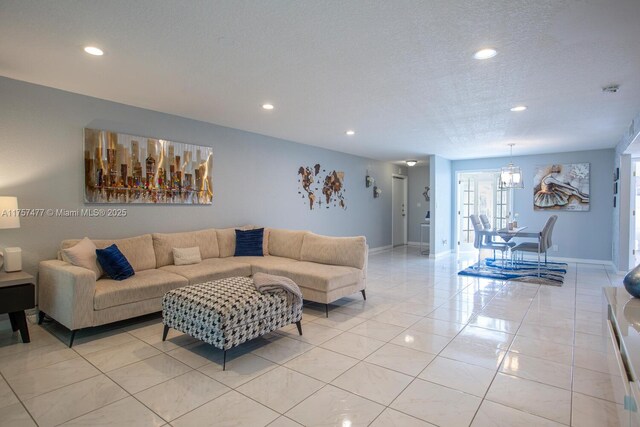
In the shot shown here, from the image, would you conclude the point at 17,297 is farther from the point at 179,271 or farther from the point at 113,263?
the point at 179,271

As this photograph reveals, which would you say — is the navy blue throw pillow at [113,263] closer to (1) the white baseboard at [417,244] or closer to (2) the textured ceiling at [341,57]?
(2) the textured ceiling at [341,57]

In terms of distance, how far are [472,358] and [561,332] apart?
124cm

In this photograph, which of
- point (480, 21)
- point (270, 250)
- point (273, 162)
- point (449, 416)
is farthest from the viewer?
point (273, 162)

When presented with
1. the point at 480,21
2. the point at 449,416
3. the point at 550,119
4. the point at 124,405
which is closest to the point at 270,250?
the point at 124,405

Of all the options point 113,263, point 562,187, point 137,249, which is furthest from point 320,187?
point 562,187

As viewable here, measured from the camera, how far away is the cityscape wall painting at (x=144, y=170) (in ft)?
12.6

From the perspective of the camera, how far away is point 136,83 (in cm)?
341

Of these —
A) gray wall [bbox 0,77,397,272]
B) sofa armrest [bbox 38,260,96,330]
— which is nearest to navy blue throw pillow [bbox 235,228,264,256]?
gray wall [bbox 0,77,397,272]

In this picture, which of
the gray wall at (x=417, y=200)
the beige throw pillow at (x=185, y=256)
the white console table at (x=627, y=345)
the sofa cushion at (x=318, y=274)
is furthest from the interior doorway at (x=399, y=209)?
the white console table at (x=627, y=345)

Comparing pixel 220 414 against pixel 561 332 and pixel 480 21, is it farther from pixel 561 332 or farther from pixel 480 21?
pixel 561 332

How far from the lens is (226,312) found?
2572mm

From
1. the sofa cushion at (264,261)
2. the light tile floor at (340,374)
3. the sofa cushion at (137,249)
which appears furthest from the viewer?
the sofa cushion at (264,261)

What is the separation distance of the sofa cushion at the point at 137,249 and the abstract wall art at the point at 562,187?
7.72 m

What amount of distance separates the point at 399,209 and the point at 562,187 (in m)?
3.88
